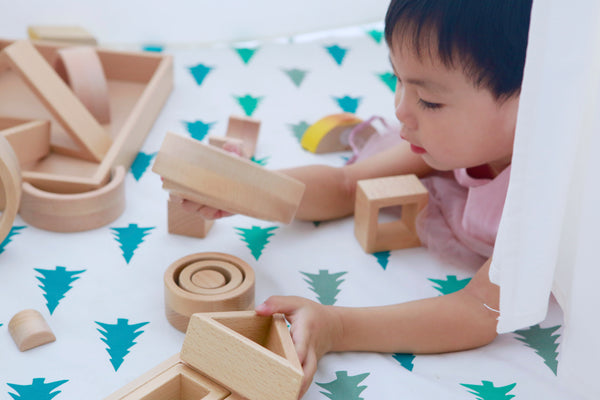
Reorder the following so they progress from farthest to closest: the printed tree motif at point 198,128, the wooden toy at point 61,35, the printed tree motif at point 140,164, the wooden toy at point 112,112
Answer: the wooden toy at point 61,35
the printed tree motif at point 198,128
the printed tree motif at point 140,164
the wooden toy at point 112,112

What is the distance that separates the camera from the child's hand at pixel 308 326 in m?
0.62

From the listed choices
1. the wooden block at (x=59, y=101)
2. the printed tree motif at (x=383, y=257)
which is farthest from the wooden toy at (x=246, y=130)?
the printed tree motif at (x=383, y=257)

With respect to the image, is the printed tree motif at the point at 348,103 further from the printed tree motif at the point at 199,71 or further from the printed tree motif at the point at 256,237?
the printed tree motif at the point at 256,237

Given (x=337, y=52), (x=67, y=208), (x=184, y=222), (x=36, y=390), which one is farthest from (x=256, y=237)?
(x=337, y=52)

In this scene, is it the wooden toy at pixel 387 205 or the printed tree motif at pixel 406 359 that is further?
the wooden toy at pixel 387 205

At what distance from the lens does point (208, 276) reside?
73 cm

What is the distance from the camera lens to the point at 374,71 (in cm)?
138

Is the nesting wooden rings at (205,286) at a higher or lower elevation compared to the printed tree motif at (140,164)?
higher

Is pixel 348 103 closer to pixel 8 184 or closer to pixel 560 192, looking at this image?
pixel 8 184

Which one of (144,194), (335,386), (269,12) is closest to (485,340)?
(335,386)

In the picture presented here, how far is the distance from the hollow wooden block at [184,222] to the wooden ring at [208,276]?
0.12 metres

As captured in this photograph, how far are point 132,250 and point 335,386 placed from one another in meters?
0.32

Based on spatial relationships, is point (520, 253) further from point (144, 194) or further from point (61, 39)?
point (61, 39)

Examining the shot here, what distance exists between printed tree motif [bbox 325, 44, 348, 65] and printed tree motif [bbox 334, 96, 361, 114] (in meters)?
0.16
